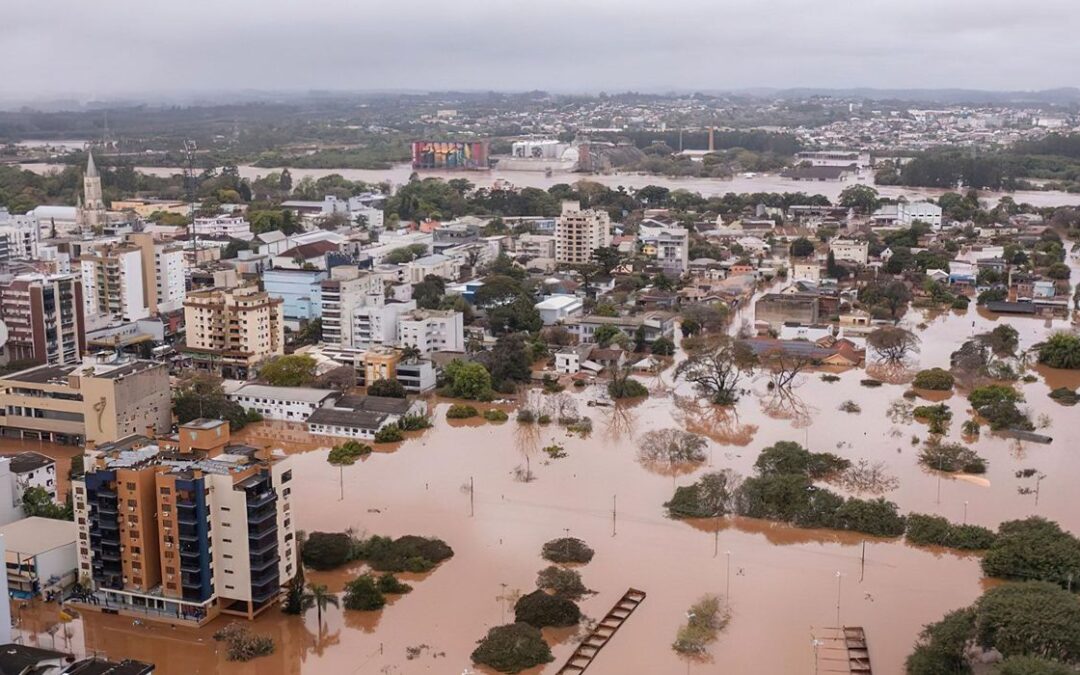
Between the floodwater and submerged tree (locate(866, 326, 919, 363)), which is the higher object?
the floodwater

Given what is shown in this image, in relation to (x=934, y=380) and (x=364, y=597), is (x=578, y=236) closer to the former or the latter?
(x=934, y=380)

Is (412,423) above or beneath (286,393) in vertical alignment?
beneath

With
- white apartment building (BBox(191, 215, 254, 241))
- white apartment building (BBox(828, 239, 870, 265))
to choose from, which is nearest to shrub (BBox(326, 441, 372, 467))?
white apartment building (BBox(828, 239, 870, 265))

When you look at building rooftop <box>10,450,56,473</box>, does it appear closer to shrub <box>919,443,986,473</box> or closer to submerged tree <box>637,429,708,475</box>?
submerged tree <box>637,429,708,475</box>

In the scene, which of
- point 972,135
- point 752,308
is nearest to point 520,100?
point 972,135

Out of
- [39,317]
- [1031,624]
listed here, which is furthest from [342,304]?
[1031,624]
